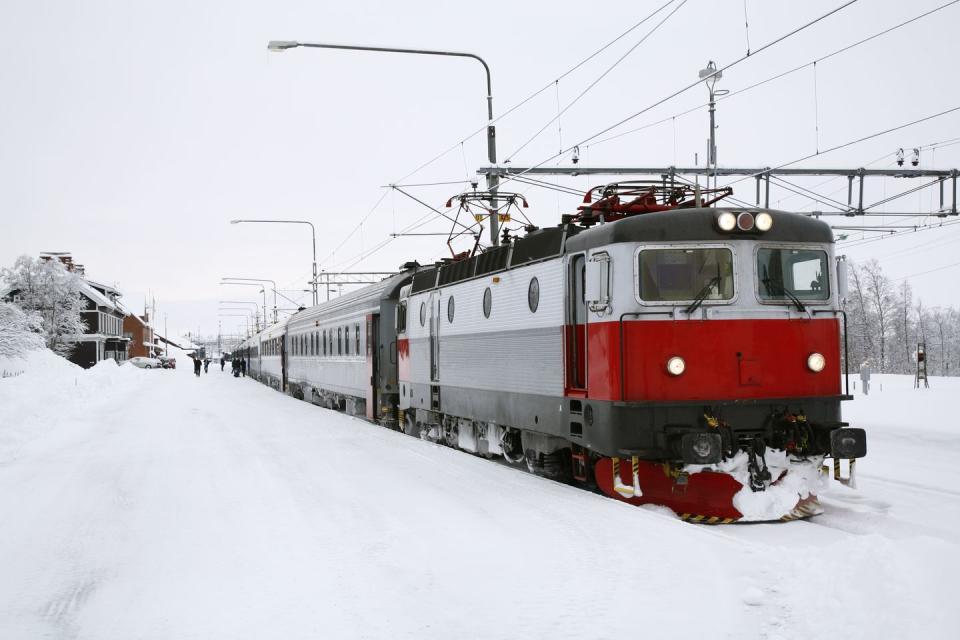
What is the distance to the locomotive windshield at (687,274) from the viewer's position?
9023 mm

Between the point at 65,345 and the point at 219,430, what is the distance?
59.8 metres

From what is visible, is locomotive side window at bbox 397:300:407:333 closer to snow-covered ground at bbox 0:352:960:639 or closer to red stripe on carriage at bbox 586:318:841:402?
snow-covered ground at bbox 0:352:960:639

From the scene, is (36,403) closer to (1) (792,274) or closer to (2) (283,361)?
(2) (283,361)

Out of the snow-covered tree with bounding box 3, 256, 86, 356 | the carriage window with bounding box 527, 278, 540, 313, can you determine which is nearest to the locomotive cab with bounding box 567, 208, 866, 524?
the carriage window with bounding box 527, 278, 540, 313

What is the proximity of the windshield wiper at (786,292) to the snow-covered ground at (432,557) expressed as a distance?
2.12 meters

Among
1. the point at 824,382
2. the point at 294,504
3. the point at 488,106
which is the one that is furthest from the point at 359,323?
the point at 824,382

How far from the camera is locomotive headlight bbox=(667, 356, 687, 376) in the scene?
8.85m

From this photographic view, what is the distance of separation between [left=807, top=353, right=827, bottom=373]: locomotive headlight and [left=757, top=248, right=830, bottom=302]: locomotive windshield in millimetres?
621

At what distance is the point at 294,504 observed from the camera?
9.46m

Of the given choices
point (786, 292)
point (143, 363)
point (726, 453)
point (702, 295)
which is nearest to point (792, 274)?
point (786, 292)

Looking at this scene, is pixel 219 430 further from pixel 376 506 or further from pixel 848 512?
pixel 848 512

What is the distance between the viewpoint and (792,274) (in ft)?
30.6

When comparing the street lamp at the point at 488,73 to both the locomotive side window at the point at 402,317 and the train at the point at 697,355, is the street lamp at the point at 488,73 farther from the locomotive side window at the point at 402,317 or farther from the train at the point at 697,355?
the train at the point at 697,355

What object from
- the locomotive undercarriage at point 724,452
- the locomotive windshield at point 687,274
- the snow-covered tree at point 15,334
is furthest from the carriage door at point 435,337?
the snow-covered tree at point 15,334
